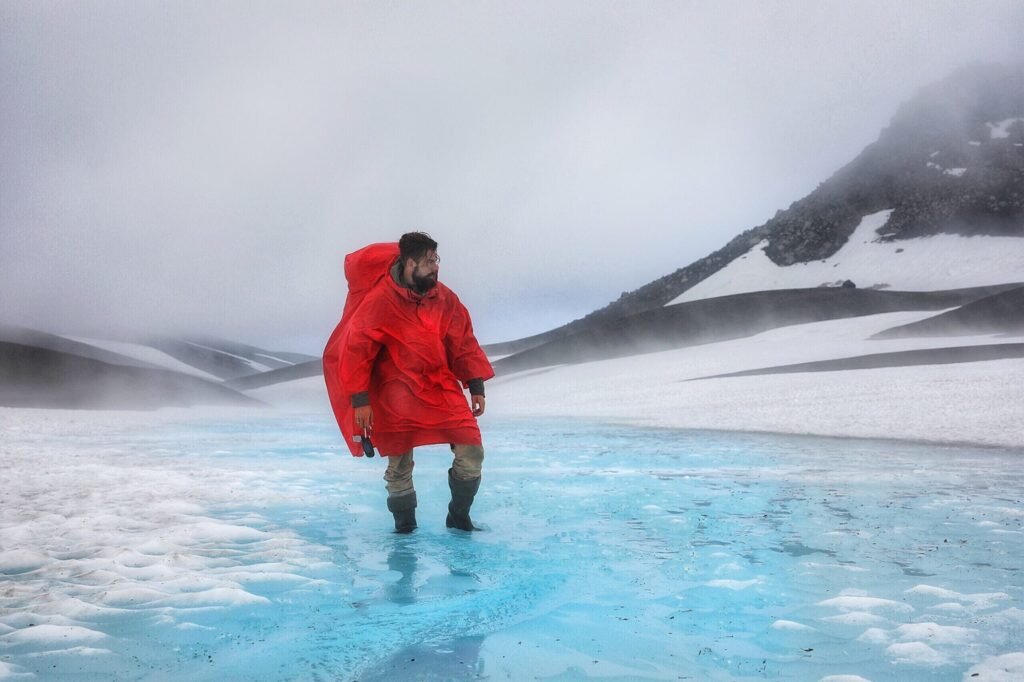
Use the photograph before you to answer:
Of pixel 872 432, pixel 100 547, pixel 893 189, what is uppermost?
pixel 893 189

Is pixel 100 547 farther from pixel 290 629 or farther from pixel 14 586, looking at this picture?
pixel 290 629

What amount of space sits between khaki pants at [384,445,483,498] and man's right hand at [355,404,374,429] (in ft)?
1.64

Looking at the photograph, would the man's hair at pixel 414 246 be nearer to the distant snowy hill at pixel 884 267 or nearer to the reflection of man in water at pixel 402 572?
the reflection of man in water at pixel 402 572

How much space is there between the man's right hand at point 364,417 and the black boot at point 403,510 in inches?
28.0

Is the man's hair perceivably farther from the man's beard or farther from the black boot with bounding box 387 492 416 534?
the black boot with bounding box 387 492 416 534

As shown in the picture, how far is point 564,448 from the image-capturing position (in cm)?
1127

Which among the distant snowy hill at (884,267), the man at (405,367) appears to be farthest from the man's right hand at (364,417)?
the distant snowy hill at (884,267)

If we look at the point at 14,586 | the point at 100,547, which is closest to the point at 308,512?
the point at 100,547

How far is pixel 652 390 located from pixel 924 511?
15949mm

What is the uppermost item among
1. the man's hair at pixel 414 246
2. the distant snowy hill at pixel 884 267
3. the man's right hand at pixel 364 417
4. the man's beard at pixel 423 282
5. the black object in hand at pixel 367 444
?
the distant snowy hill at pixel 884 267

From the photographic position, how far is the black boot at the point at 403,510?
16.9 feet

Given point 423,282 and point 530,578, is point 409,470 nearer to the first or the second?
point 423,282

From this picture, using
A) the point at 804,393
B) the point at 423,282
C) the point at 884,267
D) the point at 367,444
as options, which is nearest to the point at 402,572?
the point at 367,444

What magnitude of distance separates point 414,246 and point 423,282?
25 centimetres
